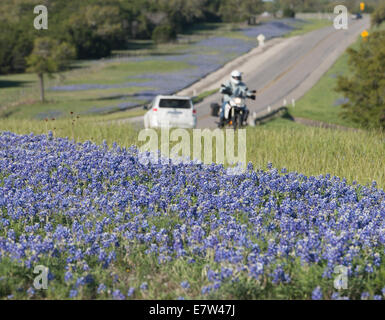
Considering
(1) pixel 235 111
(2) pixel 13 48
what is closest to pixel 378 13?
(2) pixel 13 48

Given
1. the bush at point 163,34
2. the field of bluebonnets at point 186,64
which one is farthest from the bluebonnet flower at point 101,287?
the bush at point 163,34

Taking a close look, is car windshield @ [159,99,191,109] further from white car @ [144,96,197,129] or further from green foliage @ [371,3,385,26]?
green foliage @ [371,3,385,26]

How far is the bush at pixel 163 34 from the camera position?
77688 mm

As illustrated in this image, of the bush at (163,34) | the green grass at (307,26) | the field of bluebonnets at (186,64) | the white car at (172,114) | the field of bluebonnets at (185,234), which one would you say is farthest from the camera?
the green grass at (307,26)

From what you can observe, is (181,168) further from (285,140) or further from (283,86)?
(283,86)

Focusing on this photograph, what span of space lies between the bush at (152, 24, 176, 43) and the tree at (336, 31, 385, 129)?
5016 cm

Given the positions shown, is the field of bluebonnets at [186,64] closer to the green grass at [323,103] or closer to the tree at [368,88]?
the green grass at [323,103]

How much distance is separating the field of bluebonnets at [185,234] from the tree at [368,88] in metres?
18.9

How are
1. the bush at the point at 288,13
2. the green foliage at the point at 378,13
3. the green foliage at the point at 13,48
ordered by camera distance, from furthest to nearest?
the bush at the point at 288,13
the green foliage at the point at 378,13
the green foliage at the point at 13,48

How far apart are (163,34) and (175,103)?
5725cm

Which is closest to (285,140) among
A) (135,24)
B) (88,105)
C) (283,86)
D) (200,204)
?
(200,204)

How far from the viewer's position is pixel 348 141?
13.7m

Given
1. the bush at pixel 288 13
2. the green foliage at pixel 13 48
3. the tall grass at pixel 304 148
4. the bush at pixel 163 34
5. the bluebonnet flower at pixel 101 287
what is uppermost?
the bush at pixel 288 13
